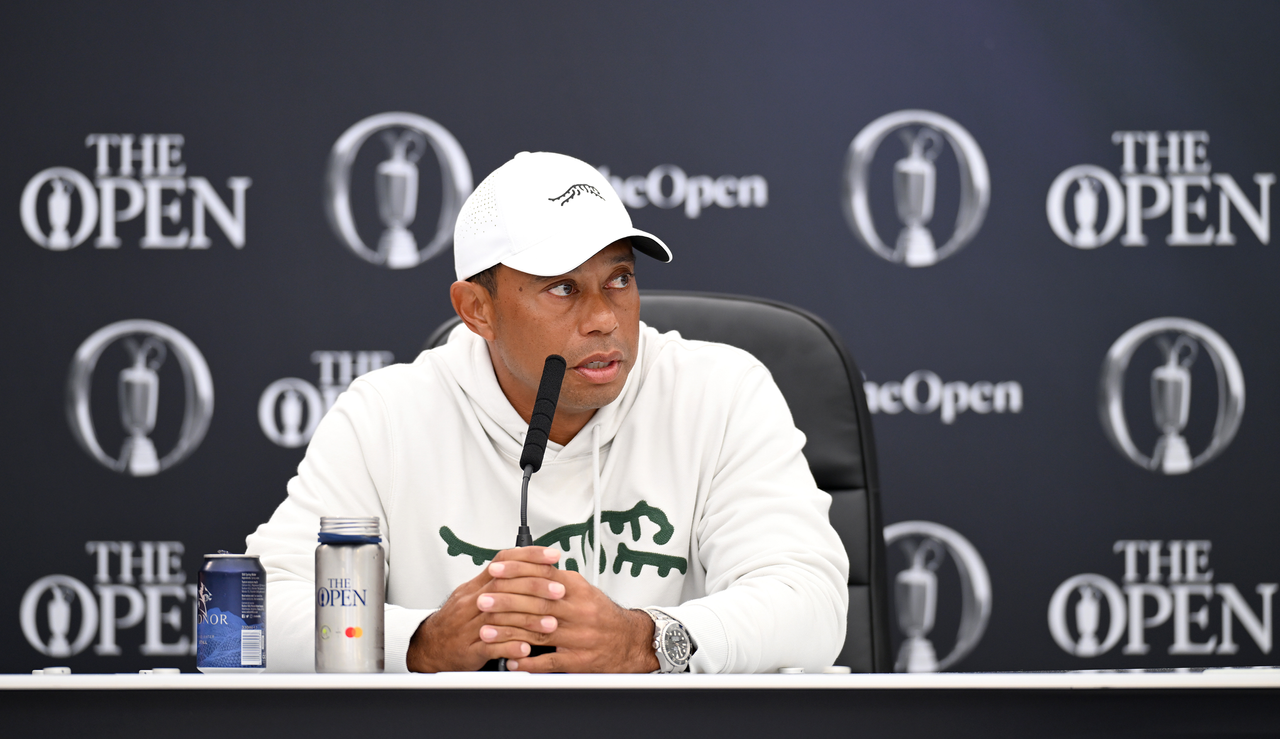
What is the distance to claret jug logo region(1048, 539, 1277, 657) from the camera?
2.19 meters

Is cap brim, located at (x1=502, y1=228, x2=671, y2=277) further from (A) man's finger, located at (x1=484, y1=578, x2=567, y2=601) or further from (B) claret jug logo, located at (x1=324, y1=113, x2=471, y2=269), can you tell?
(B) claret jug logo, located at (x1=324, y1=113, x2=471, y2=269)

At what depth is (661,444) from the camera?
5.12 ft

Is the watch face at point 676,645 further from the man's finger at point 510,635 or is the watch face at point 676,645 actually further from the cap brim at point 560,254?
the cap brim at point 560,254

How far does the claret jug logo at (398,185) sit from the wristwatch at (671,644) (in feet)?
4.00

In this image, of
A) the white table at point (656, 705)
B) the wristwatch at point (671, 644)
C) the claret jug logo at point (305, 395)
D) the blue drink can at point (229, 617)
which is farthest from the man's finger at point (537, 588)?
the claret jug logo at point (305, 395)

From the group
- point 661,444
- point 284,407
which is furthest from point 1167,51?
point 284,407

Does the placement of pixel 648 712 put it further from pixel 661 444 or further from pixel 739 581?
pixel 661 444

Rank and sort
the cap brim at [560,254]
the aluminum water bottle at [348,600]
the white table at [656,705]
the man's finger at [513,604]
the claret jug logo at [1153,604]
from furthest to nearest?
1. the claret jug logo at [1153,604]
2. the cap brim at [560,254]
3. the man's finger at [513,604]
4. the aluminum water bottle at [348,600]
5. the white table at [656,705]

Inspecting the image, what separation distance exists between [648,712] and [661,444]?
885 mm

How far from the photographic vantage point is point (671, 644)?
1188 mm

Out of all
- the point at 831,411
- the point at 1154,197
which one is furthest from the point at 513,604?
the point at 1154,197

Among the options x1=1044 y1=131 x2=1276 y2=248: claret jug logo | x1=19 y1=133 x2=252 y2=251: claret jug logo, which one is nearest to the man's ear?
x1=19 y1=133 x2=252 y2=251: claret jug logo

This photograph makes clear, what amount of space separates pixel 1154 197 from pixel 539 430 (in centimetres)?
155

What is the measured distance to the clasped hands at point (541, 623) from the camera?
116cm
